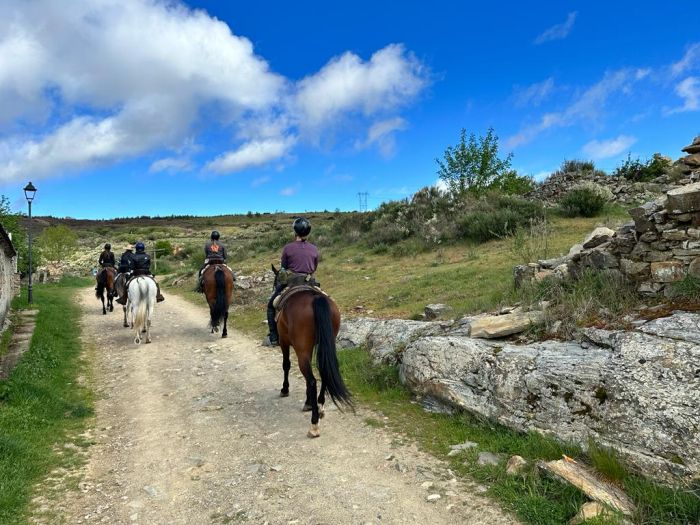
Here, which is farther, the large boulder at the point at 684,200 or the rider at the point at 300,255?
the rider at the point at 300,255

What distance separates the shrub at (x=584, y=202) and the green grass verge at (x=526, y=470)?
53.7ft

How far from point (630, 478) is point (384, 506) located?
7.04 ft

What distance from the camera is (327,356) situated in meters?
5.57

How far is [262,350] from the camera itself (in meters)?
10.0

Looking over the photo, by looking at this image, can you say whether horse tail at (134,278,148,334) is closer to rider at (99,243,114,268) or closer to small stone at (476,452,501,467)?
rider at (99,243,114,268)

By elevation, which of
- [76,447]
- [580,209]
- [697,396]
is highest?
[580,209]

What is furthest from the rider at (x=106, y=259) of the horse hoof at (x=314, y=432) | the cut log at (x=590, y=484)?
the cut log at (x=590, y=484)

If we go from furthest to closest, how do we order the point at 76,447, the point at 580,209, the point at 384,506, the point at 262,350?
1. the point at 580,209
2. the point at 262,350
3. the point at 76,447
4. the point at 384,506

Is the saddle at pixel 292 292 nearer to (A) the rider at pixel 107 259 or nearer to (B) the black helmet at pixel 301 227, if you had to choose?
(B) the black helmet at pixel 301 227

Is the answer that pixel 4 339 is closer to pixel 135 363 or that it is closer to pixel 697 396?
pixel 135 363

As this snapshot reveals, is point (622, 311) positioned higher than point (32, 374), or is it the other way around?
point (622, 311)

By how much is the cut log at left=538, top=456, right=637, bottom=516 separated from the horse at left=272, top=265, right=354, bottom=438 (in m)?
2.37

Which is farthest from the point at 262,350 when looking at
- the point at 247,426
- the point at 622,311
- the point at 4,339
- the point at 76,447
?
the point at 622,311

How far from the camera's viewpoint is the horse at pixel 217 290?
1130cm
